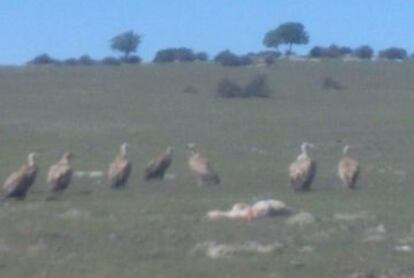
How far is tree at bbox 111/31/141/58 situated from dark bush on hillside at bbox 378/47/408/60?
12.1 metres

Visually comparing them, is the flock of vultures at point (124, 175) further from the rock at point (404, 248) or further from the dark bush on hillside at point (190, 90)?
the dark bush on hillside at point (190, 90)

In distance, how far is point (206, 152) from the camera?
3888 cm

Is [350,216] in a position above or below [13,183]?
above

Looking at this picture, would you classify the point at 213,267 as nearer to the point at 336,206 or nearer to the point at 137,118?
the point at 336,206

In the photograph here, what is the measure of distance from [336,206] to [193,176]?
7.06m

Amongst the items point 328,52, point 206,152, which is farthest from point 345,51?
point 206,152

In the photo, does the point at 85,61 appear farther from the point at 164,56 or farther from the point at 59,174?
the point at 59,174

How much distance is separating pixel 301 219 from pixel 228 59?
57.7m

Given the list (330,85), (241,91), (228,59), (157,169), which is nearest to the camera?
(157,169)

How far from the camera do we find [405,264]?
19.1 metres

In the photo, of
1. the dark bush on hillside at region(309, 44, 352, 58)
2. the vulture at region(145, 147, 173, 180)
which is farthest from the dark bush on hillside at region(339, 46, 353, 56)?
the vulture at region(145, 147, 173, 180)

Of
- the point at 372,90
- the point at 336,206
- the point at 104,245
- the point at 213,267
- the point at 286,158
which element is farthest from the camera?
the point at 372,90

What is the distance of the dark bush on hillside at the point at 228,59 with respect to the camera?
78.7 meters

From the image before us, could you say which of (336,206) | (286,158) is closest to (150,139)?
(286,158)
